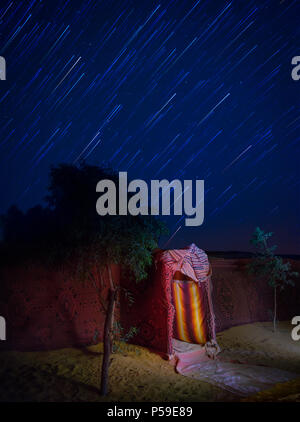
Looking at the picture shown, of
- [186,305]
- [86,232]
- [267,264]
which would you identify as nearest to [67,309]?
[86,232]

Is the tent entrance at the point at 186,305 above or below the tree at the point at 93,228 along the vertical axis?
below

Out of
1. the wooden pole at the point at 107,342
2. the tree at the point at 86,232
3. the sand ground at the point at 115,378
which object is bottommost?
the sand ground at the point at 115,378

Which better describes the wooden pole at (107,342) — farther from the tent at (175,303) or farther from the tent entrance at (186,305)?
the tent entrance at (186,305)

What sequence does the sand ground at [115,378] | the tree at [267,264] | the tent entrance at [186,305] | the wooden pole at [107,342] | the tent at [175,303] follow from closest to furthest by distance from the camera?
the sand ground at [115,378] → the wooden pole at [107,342] → the tent at [175,303] → the tent entrance at [186,305] → the tree at [267,264]

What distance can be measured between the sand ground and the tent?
0.63m

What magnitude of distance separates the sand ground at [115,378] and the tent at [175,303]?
2.07 ft

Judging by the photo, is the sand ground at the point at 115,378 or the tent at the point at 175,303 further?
the tent at the point at 175,303

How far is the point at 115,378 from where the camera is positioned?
7.10m

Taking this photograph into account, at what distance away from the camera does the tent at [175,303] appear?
8703 mm

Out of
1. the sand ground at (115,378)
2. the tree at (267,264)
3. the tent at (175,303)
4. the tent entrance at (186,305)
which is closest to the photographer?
the sand ground at (115,378)

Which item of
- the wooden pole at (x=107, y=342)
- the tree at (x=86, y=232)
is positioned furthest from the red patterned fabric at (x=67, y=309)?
the wooden pole at (x=107, y=342)

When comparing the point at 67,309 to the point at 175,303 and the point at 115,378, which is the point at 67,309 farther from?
the point at 175,303

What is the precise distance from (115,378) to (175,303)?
3565 millimetres

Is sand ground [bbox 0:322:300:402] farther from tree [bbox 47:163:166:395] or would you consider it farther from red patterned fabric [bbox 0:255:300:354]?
tree [bbox 47:163:166:395]
